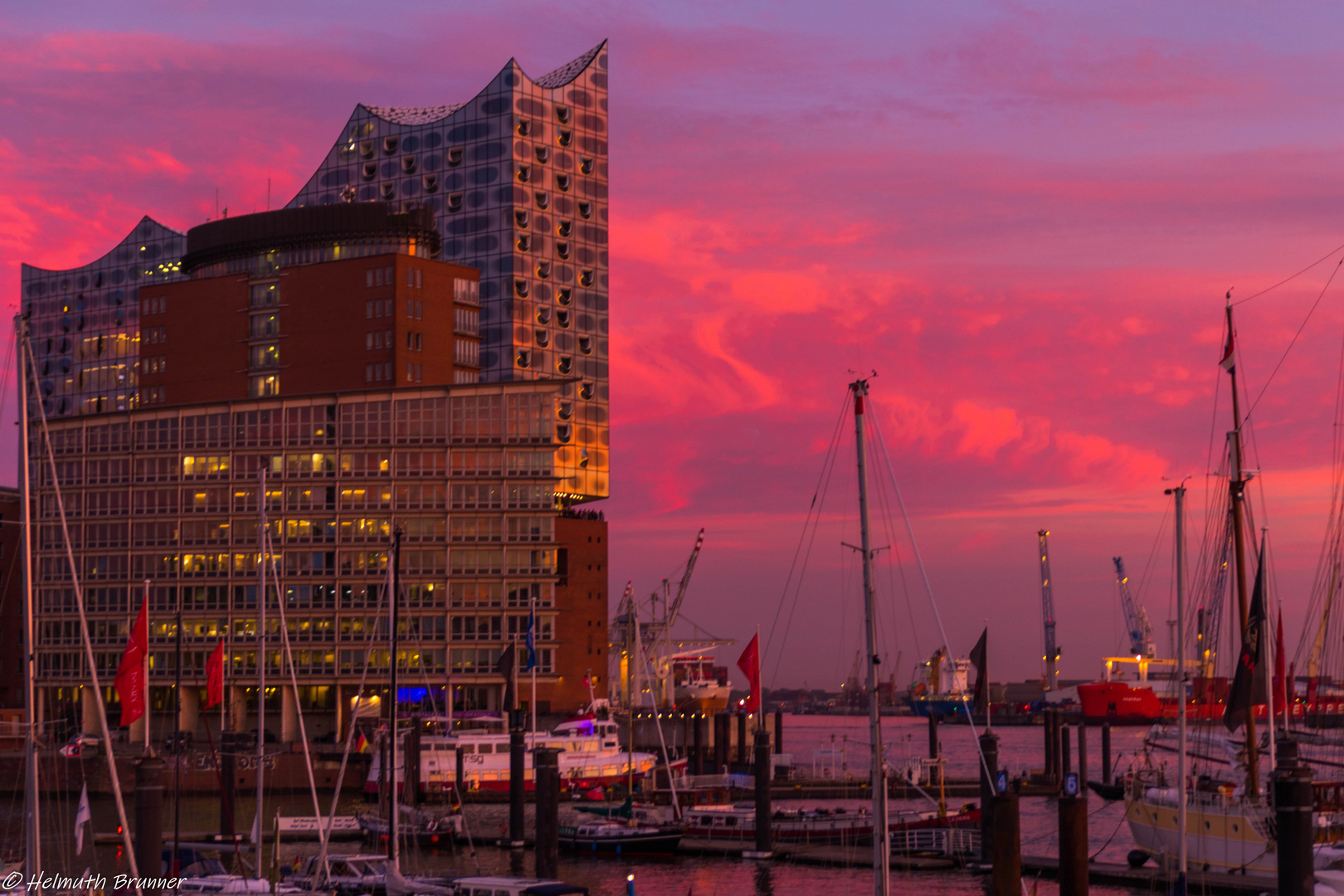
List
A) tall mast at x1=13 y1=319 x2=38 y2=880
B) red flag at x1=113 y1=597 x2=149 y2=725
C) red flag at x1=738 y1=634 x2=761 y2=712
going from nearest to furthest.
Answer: tall mast at x1=13 y1=319 x2=38 y2=880 → red flag at x1=113 y1=597 x2=149 y2=725 → red flag at x1=738 y1=634 x2=761 y2=712

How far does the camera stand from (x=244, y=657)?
150125 mm

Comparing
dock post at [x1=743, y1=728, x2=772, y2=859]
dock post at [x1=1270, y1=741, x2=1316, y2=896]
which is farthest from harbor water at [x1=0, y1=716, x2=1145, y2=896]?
dock post at [x1=1270, y1=741, x2=1316, y2=896]

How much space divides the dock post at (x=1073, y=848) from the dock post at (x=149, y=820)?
30167 mm

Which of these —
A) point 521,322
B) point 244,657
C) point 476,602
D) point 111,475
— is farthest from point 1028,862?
point 521,322

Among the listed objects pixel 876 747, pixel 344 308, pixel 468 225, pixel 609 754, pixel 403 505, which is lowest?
pixel 609 754

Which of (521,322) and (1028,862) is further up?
(521,322)

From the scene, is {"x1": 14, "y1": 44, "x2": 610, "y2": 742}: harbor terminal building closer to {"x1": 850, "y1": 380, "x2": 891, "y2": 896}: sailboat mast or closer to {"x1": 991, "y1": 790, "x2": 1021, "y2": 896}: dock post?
{"x1": 991, "y1": 790, "x2": 1021, "y2": 896}: dock post

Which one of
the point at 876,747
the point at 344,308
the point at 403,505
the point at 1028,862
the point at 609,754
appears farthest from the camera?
the point at 344,308

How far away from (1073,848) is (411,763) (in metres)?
56.3

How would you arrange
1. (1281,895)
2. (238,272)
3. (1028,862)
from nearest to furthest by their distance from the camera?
(1281,895)
(1028,862)
(238,272)

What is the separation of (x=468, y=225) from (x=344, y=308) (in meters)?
26.6

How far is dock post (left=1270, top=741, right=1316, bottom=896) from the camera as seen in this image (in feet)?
112

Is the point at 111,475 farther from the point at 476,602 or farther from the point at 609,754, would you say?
the point at 609,754

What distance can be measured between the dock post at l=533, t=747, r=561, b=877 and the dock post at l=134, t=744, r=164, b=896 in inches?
871
